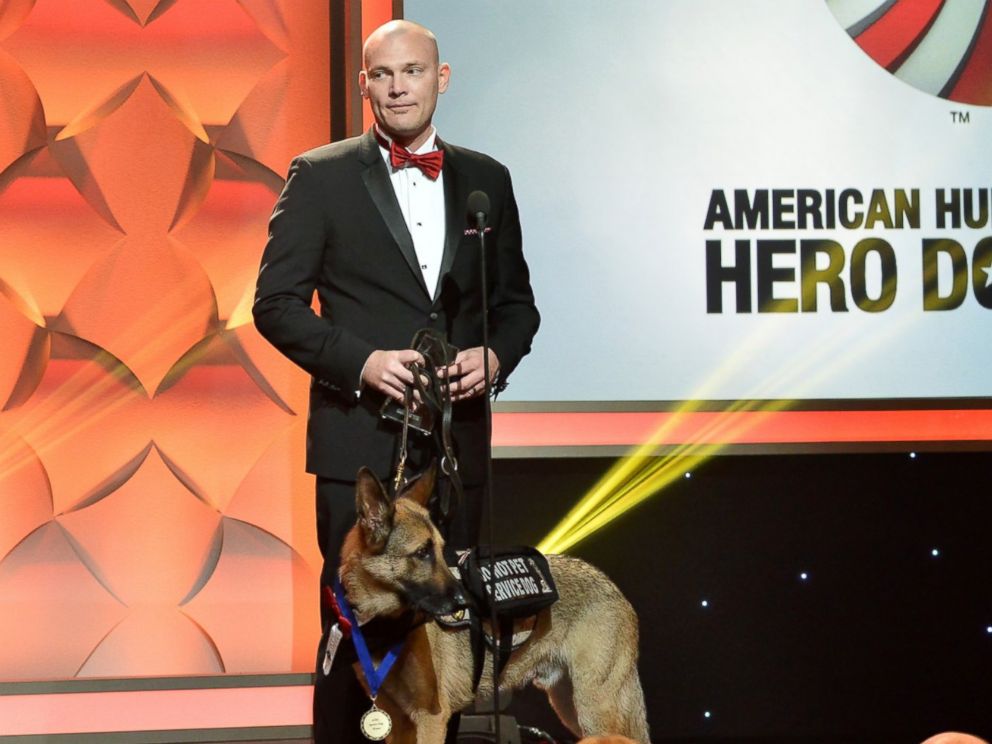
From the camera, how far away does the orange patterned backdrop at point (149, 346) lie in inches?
141

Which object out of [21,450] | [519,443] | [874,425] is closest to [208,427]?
[21,450]

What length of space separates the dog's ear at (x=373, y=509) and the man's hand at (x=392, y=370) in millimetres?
183

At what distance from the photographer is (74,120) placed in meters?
3.59

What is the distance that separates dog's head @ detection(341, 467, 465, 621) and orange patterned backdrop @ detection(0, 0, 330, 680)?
132cm

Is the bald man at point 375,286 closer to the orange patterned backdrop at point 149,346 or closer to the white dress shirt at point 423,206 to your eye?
the white dress shirt at point 423,206

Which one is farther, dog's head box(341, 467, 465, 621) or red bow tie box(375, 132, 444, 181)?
red bow tie box(375, 132, 444, 181)

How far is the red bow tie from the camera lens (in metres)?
2.53

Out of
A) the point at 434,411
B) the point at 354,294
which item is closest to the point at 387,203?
the point at 354,294

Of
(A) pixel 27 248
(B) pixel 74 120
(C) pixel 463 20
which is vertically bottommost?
(A) pixel 27 248

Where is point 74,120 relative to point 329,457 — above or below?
above

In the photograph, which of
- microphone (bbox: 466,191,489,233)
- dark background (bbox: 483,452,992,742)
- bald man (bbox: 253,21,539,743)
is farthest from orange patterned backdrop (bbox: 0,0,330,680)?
microphone (bbox: 466,191,489,233)

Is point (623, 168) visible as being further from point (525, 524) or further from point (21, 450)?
point (21, 450)

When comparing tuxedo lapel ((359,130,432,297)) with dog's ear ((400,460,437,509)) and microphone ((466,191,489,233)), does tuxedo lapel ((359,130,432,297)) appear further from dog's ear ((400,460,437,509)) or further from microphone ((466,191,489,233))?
dog's ear ((400,460,437,509))

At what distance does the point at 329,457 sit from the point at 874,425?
1.77 m
